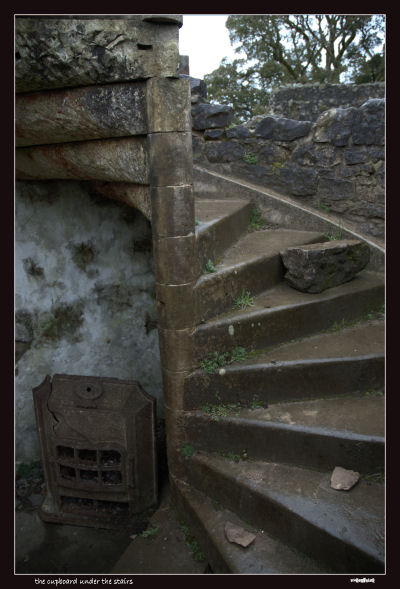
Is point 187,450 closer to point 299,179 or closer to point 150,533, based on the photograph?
point 150,533

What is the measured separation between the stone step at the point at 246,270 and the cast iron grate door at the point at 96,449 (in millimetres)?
1038

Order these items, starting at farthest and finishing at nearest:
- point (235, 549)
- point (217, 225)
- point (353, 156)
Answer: point (353, 156) → point (217, 225) → point (235, 549)

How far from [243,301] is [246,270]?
269 millimetres

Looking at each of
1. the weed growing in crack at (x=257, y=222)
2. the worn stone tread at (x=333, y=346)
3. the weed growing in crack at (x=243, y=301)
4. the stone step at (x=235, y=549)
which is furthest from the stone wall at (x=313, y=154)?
the stone step at (x=235, y=549)

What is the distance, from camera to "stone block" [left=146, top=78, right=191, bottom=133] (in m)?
2.65

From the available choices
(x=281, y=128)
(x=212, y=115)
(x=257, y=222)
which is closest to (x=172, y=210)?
(x=257, y=222)

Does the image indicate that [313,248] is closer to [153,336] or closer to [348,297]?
[348,297]

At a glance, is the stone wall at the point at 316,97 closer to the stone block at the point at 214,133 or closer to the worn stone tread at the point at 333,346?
the stone block at the point at 214,133

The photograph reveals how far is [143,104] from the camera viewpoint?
8.95 feet

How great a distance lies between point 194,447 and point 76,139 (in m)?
2.43

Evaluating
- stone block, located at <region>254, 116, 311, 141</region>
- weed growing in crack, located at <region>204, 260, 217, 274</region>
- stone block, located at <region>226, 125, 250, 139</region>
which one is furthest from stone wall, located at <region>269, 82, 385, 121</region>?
weed growing in crack, located at <region>204, 260, 217, 274</region>

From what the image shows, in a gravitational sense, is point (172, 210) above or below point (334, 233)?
above

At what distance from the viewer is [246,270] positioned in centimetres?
356

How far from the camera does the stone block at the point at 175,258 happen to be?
2.96 metres
